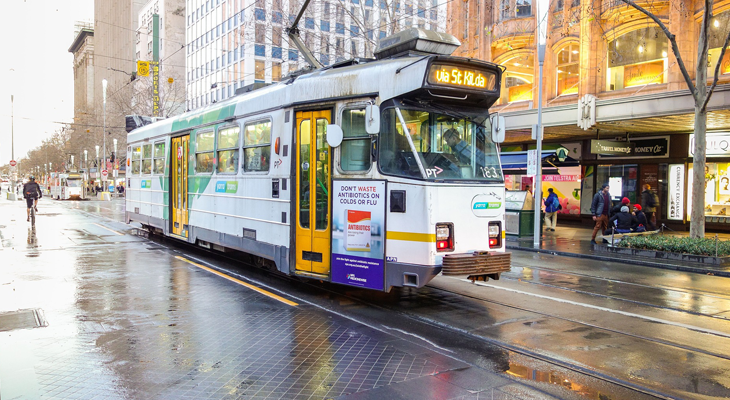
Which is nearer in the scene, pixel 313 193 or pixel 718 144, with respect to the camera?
pixel 313 193

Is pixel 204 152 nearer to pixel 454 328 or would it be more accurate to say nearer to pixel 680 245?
pixel 454 328

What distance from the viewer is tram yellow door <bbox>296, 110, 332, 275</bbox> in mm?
8555

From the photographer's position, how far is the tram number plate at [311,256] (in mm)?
8664

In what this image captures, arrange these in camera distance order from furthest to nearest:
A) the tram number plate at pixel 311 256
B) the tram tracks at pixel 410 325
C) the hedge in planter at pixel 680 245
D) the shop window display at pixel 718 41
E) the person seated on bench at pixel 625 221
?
the shop window display at pixel 718 41 → the person seated on bench at pixel 625 221 → the hedge in planter at pixel 680 245 → the tram number plate at pixel 311 256 → the tram tracks at pixel 410 325

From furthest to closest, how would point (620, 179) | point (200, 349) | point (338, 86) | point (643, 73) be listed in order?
point (620, 179), point (643, 73), point (338, 86), point (200, 349)

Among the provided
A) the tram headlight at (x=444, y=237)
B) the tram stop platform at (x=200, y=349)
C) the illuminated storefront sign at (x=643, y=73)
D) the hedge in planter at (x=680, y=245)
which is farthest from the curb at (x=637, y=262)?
the tram stop platform at (x=200, y=349)

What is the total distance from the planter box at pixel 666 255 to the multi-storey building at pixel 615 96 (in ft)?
18.4

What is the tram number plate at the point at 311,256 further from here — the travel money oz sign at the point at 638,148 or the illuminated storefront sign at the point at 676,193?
the illuminated storefront sign at the point at 676,193

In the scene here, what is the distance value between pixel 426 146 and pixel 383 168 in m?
0.67

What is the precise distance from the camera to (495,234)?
26.7 feet

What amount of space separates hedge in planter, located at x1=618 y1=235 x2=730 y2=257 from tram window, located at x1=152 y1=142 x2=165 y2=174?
511 inches

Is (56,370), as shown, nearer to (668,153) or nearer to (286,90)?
(286,90)

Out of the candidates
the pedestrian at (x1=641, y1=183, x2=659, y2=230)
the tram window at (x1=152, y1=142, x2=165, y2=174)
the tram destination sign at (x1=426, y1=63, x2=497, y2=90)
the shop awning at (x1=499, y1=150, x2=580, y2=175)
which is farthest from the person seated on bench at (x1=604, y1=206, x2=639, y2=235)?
the tram window at (x1=152, y1=142, x2=165, y2=174)

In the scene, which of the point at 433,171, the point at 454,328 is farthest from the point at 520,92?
the point at 454,328
